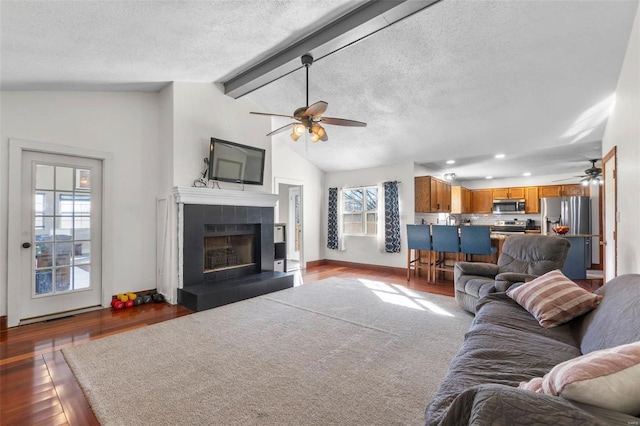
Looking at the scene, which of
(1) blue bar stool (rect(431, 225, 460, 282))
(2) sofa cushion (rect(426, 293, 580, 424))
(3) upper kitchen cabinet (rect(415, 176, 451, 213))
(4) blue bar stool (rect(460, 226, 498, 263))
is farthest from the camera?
(3) upper kitchen cabinet (rect(415, 176, 451, 213))

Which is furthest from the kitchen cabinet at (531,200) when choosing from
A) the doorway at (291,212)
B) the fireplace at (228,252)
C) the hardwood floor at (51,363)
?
Answer: the fireplace at (228,252)

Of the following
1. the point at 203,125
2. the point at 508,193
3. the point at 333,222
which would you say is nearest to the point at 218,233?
the point at 203,125

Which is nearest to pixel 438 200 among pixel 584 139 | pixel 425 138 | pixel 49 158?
pixel 425 138

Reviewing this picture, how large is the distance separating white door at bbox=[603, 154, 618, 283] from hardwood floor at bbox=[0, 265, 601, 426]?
2.02m

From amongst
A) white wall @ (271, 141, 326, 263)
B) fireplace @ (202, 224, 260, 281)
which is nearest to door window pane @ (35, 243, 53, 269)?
fireplace @ (202, 224, 260, 281)

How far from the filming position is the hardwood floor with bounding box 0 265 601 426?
1752mm

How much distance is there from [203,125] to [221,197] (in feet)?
3.63

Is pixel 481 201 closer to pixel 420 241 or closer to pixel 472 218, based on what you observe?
pixel 472 218

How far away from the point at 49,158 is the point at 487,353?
463cm

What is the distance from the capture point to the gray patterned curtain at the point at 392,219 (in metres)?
6.07

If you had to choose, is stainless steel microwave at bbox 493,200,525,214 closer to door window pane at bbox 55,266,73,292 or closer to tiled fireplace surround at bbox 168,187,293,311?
tiled fireplace surround at bbox 168,187,293,311

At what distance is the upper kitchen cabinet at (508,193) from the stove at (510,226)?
2.18 feet

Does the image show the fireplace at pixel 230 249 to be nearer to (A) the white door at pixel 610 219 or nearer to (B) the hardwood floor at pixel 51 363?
(B) the hardwood floor at pixel 51 363

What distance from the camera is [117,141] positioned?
3.92m
